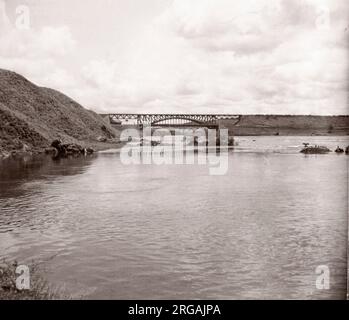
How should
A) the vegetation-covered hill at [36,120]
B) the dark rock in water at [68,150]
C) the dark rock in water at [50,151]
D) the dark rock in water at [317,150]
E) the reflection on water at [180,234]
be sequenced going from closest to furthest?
the reflection on water at [180,234] → the dark rock in water at [68,150] → the dark rock in water at [317,150] → the dark rock in water at [50,151] → the vegetation-covered hill at [36,120]

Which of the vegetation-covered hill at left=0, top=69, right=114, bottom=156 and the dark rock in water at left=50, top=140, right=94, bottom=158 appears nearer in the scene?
the dark rock in water at left=50, top=140, right=94, bottom=158

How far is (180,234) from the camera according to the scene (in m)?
19.9

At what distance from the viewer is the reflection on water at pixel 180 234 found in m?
14.2

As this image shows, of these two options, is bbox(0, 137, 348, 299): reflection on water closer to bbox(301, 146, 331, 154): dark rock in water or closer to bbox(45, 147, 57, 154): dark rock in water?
bbox(45, 147, 57, 154): dark rock in water

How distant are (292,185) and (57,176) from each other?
69.5 ft

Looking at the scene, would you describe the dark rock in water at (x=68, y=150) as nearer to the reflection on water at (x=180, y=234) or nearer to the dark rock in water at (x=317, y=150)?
the reflection on water at (x=180, y=234)

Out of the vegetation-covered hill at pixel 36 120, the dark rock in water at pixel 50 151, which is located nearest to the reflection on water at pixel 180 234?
the dark rock in water at pixel 50 151

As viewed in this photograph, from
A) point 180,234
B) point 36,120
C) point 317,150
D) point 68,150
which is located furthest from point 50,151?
point 180,234

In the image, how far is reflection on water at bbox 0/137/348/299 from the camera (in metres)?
14.2

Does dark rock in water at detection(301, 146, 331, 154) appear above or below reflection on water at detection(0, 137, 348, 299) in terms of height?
above

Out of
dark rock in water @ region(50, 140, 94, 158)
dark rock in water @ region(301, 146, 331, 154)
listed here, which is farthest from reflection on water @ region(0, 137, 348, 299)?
dark rock in water @ region(301, 146, 331, 154)

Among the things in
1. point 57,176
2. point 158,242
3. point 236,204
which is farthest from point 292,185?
point 57,176

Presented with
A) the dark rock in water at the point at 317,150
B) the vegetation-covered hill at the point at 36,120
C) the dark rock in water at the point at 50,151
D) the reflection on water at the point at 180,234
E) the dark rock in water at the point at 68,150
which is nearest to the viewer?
the reflection on water at the point at 180,234

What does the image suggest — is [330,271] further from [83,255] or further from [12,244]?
[12,244]
